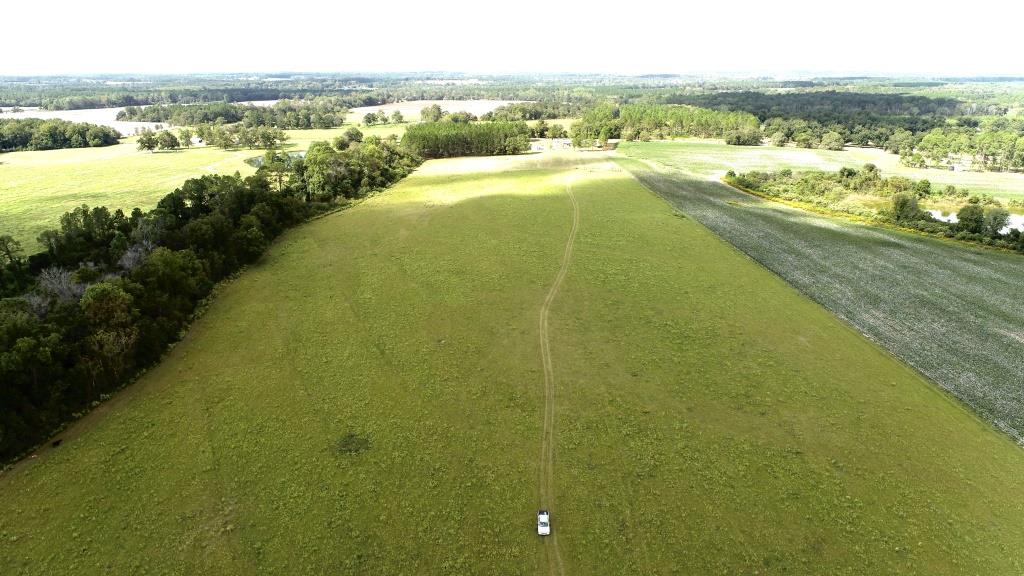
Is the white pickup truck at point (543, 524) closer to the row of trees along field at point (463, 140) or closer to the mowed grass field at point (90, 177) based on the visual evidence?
the mowed grass field at point (90, 177)

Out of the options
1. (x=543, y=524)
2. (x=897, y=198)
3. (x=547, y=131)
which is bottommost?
(x=543, y=524)

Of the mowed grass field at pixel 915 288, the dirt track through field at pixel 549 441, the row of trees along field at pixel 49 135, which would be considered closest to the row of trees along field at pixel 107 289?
the dirt track through field at pixel 549 441

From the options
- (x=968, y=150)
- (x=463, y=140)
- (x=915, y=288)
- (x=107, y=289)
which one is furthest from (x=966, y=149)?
(x=107, y=289)

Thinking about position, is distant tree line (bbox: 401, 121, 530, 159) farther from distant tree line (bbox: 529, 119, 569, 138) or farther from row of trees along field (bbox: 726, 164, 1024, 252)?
row of trees along field (bbox: 726, 164, 1024, 252)

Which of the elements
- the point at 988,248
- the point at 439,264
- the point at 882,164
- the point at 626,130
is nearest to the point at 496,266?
the point at 439,264

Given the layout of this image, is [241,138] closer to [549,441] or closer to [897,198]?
[549,441]

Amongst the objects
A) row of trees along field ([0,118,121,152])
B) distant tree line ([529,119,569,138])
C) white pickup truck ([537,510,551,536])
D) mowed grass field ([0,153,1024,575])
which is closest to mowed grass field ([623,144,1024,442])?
mowed grass field ([0,153,1024,575])
